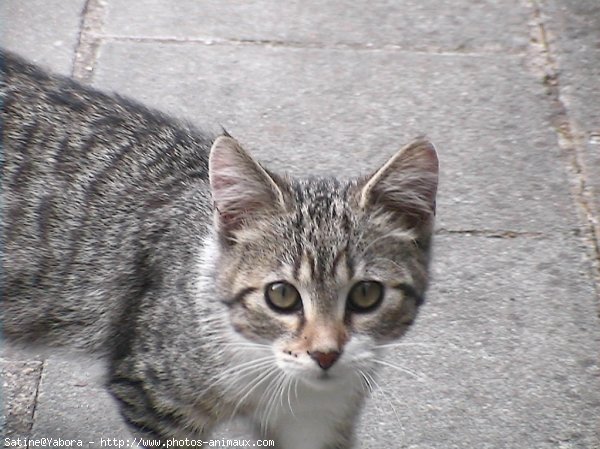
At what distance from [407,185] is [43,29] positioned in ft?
9.41

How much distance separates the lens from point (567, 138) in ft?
15.9

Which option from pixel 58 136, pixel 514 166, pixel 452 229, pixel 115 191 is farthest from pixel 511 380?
pixel 58 136

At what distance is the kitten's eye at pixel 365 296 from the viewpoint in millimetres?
2904

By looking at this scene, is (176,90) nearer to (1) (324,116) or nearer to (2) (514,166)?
(1) (324,116)

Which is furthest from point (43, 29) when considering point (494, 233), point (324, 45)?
point (494, 233)

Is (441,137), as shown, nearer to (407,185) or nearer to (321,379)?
(407,185)

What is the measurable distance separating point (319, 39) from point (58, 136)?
7.39 feet

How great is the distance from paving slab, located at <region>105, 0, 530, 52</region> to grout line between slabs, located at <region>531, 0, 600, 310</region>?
80mm

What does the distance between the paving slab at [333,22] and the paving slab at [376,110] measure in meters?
0.12

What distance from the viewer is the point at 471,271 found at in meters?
4.20

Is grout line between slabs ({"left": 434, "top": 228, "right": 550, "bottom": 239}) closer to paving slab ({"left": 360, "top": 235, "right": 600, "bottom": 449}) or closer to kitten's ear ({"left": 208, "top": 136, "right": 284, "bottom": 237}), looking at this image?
paving slab ({"left": 360, "top": 235, "right": 600, "bottom": 449})

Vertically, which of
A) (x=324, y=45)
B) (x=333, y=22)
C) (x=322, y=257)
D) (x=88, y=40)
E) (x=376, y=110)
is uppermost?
(x=333, y=22)

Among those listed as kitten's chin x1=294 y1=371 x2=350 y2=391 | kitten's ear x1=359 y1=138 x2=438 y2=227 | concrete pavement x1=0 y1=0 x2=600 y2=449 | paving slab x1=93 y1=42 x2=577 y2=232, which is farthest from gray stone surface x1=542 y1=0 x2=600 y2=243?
kitten's chin x1=294 y1=371 x2=350 y2=391

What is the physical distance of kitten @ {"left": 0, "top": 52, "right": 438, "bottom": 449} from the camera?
9.55 feet
